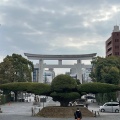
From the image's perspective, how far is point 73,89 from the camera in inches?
1535

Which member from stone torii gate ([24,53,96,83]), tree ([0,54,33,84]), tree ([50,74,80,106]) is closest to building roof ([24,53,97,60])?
stone torii gate ([24,53,96,83])

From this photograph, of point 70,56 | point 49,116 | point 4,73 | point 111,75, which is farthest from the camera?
point 70,56

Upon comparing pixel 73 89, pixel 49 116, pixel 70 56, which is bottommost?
pixel 49 116

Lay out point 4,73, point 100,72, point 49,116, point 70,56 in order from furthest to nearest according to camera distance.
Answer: point 70,56
point 4,73
point 100,72
point 49,116

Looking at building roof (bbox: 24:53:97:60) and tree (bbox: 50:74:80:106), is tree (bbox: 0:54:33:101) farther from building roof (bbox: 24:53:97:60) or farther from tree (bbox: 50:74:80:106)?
tree (bbox: 50:74:80:106)

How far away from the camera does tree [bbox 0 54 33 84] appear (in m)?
79.8

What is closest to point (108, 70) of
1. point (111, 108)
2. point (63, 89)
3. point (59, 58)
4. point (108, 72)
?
point (108, 72)

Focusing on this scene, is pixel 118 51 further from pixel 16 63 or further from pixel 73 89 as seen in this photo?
pixel 73 89

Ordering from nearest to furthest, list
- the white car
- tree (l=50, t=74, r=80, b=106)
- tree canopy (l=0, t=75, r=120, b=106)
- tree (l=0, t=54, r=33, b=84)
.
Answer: tree (l=50, t=74, r=80, b=106), tree canopy (l=0, t=75, r=120, b=106), the white car, tree (l=0, t=54, r=33, b=84)

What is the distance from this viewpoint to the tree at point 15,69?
79750 mm

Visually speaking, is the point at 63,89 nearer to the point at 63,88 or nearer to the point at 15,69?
the point at 63,88

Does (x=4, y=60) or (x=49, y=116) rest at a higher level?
(x=4, y=60)

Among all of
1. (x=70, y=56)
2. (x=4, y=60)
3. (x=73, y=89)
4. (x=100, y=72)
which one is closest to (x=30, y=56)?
(x=70, y=56)

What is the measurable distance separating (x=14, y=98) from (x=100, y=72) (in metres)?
30.8
